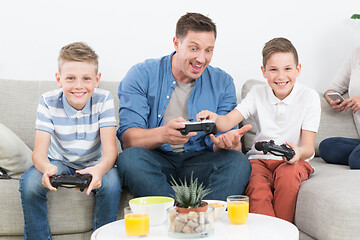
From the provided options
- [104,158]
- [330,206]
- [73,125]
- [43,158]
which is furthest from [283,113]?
[43,158]

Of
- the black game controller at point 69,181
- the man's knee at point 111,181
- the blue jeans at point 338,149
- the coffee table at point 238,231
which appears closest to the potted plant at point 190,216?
the coffee table at point 238,231

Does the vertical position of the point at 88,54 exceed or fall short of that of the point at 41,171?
it exceeds it

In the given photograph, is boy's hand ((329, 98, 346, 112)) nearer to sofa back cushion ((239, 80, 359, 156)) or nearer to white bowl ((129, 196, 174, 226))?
sofa back cushion ((239, 80, 359, 156))

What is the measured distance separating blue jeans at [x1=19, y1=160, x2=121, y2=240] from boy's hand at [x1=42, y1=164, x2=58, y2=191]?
2.3 inches

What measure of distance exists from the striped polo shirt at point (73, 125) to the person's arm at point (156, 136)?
120 millimetres

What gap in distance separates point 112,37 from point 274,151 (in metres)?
1.33

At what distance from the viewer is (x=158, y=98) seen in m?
2.13

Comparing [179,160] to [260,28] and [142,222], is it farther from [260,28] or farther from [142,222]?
[260,28]

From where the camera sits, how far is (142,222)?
48.9 inches

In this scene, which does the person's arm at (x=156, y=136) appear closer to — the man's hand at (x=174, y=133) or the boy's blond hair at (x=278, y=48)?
the man's hand at (x=174, y=133)

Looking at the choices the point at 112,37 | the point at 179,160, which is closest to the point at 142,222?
the point at 179,160

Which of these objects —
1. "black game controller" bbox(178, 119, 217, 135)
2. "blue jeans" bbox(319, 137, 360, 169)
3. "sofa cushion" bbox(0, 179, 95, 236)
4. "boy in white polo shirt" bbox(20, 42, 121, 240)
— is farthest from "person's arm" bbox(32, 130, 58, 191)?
"blue jeans" bbox(319, 137, 360, 169)

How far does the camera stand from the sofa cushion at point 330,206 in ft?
4.85

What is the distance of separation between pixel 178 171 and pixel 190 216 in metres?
0.78
